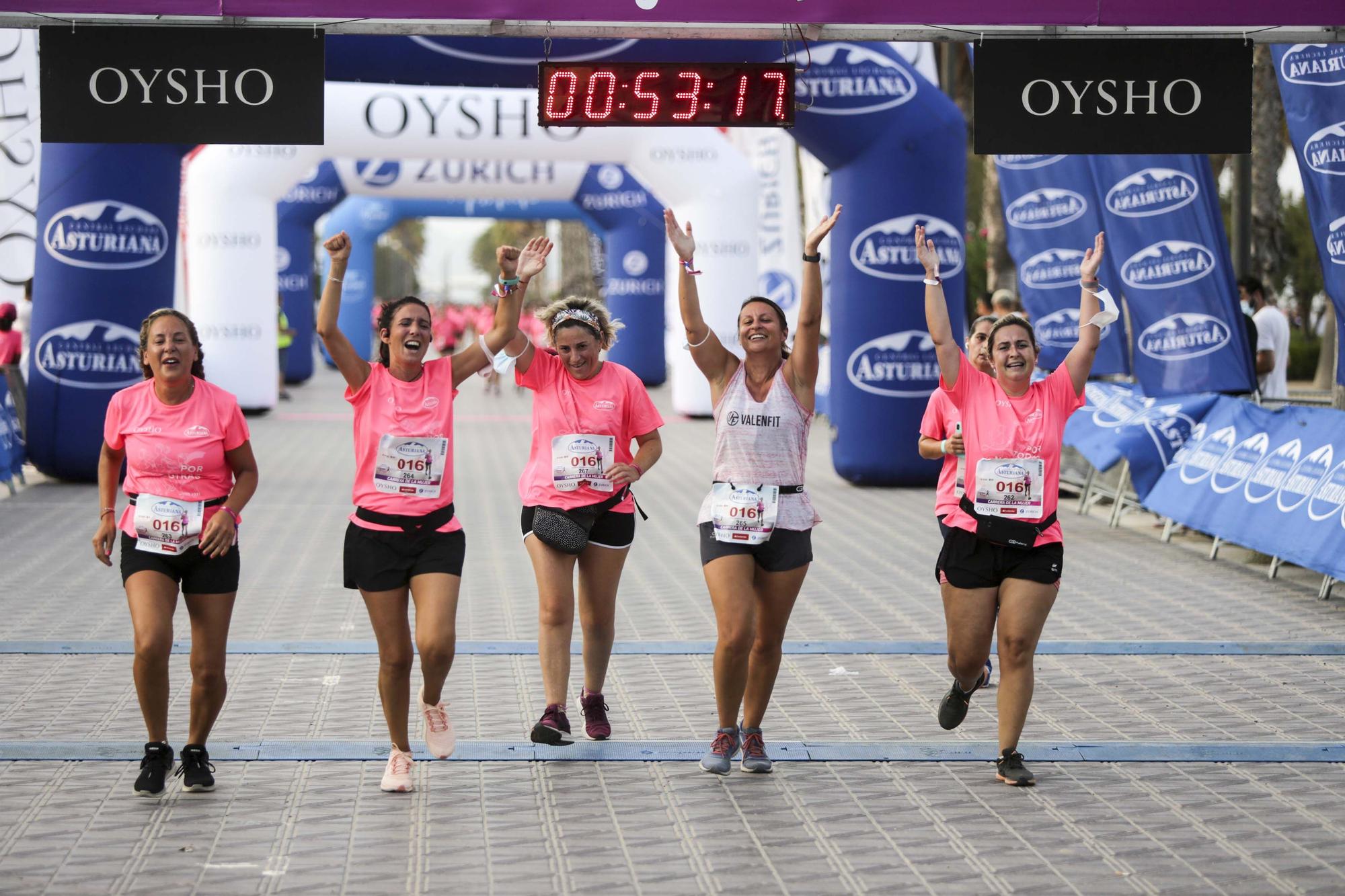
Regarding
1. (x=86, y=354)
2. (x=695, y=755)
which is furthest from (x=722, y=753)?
(x=86, y=354)

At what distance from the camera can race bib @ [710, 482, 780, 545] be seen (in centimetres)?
591

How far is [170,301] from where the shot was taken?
14672 mm

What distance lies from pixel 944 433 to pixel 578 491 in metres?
1.90

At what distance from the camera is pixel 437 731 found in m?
5.87

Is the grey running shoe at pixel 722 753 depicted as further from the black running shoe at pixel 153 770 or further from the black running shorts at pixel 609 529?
the black running shoe at pixel 153 770

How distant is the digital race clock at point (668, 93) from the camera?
25.1ft

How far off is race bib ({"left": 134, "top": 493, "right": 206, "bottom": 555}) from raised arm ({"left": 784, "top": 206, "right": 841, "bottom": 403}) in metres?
2.12

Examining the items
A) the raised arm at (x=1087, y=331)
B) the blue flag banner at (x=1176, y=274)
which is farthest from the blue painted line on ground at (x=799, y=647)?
the blue flag banner at (x=1176, y=274)

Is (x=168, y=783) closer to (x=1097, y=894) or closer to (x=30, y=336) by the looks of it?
(x=1097, y=894)

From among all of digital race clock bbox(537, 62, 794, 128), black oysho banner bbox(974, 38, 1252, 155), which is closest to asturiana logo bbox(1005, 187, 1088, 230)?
black oysho banner bbox(974, 38, 1252, 155)

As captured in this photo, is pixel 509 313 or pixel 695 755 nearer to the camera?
pixel 509 313

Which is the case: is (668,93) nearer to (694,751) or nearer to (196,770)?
(694,751)

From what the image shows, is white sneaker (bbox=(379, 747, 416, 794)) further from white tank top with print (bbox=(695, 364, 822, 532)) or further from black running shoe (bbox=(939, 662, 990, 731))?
black running shoe (bbox=(939, 662, 990, 731))

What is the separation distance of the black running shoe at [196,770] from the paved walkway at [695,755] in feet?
0.16
